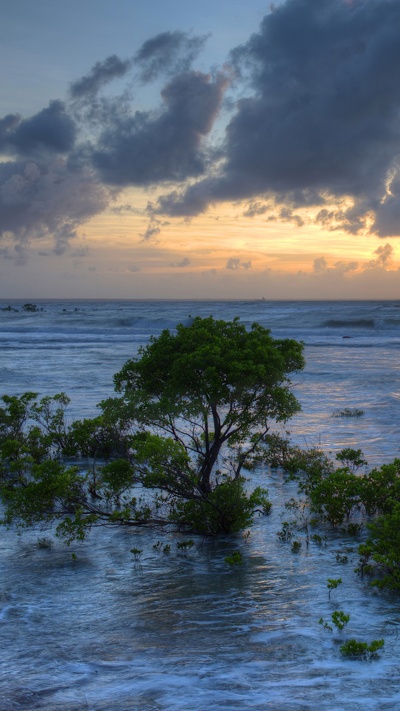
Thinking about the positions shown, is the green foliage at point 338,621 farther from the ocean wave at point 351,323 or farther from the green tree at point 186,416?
the ocean wave at point 351,323

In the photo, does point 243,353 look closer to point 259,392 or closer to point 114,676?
point 259,392

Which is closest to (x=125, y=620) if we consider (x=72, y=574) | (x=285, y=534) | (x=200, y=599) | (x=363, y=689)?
(x=200, y=599)

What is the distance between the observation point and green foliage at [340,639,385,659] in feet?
22.5

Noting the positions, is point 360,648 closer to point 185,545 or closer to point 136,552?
point 185,545

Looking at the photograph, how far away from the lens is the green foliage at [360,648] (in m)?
6.84

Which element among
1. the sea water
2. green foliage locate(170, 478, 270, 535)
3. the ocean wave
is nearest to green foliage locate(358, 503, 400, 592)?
the sea water

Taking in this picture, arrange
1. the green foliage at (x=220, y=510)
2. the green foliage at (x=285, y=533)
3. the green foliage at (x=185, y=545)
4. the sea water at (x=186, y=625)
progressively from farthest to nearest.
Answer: the green foliage at (x=285, y=533), the green foliage at (x=220, y=510), the green foliage at (x=185, y=545), the sea water at (x=186, y=625)

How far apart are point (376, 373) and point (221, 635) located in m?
30.0

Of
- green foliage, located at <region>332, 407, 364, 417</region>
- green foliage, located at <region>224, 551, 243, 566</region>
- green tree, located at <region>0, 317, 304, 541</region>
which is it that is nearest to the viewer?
green foliage, located at <region>224, 551, 243, 566</region>

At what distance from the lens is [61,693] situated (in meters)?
6.31

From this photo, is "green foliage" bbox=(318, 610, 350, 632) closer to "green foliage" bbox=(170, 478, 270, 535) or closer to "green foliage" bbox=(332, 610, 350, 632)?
"green foliage" bbox=(332, 610, 350, 632)

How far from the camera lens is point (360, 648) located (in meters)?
6.92

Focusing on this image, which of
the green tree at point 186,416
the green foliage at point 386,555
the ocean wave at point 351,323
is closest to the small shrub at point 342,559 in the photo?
the green foliage at point 386,555

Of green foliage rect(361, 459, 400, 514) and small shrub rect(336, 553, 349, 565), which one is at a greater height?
green foliage rect(361, 459, 400, 514)
